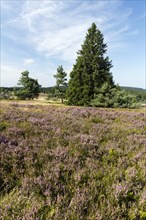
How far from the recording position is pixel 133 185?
10.0 feet

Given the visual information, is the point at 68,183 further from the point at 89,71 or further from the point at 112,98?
the point at 89,71

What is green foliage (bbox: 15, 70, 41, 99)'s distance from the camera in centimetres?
7119

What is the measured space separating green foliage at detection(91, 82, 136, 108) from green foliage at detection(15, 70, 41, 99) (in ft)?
127

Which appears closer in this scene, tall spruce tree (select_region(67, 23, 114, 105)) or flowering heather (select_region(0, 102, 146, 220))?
flowering heather (select_region(0, 102, 146, 220))

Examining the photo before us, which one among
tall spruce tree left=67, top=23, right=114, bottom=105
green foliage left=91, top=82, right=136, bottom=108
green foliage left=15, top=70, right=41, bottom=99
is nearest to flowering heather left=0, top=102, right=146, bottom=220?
green foliage left=91, top=82, right=136, bottom=108

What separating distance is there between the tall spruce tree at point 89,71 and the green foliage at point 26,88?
3022 cm

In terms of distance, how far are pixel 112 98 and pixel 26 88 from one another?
1692 inches

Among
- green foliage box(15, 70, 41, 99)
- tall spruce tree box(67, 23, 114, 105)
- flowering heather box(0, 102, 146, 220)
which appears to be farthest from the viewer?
green foliage box(15, 70, 41, 99)

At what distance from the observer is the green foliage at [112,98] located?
3625 centimetres

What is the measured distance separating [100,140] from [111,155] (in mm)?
1274

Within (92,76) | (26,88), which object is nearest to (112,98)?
(92,76)

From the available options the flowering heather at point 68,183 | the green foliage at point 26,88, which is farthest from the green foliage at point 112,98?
the green foliage at point 26,88

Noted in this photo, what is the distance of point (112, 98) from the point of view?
37062mm

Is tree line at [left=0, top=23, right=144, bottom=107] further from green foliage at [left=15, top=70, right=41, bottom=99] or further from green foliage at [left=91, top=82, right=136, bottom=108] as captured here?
green foliage at [left=15, top=70, right=41, bottom=99]
